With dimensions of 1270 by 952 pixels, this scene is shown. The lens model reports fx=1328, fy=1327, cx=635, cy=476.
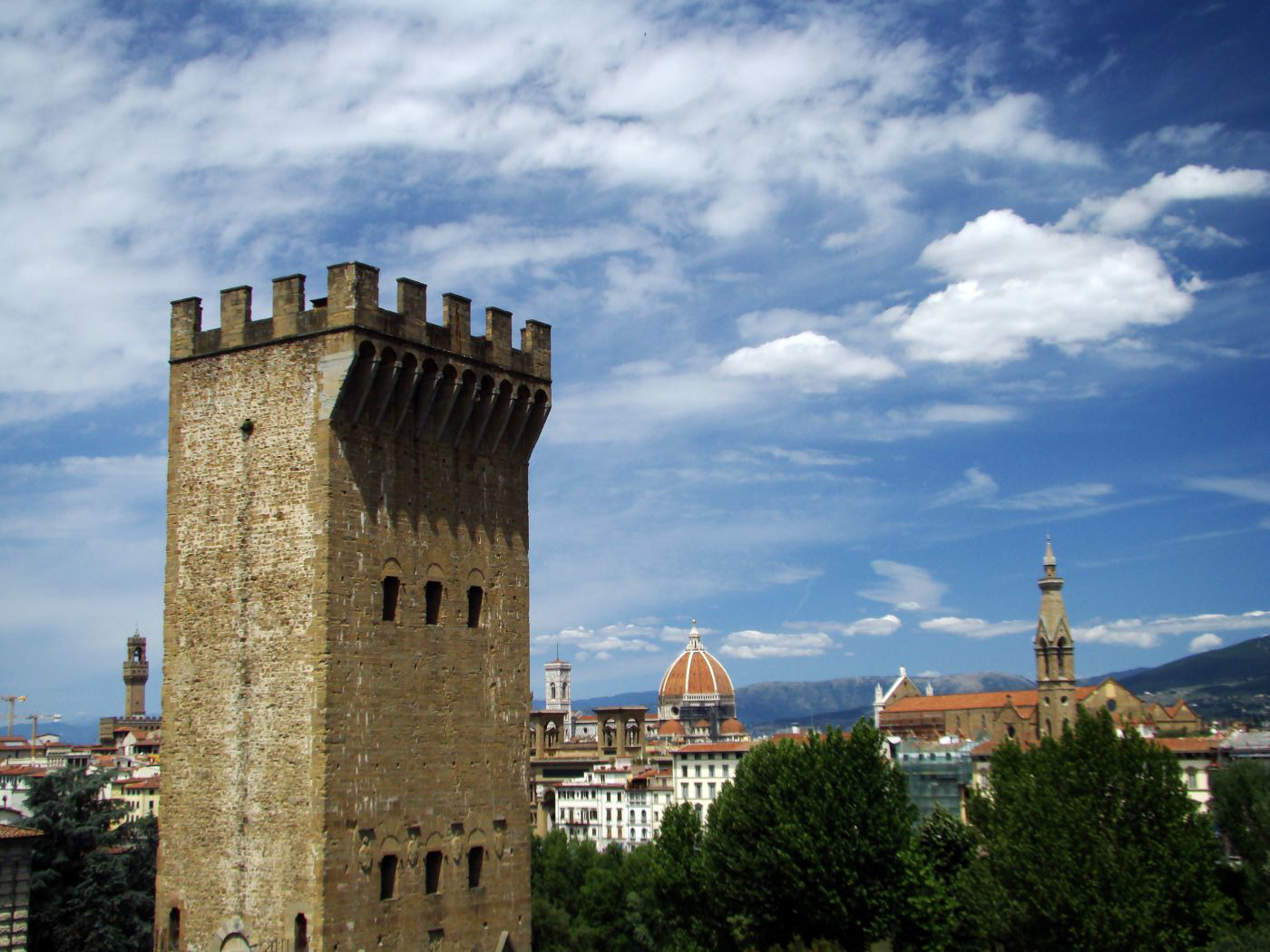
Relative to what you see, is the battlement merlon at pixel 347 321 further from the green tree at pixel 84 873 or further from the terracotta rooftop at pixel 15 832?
the green tree at pixel 84 873

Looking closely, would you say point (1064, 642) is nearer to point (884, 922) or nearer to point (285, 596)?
point (884, 922)

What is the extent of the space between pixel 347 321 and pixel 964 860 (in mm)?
31310

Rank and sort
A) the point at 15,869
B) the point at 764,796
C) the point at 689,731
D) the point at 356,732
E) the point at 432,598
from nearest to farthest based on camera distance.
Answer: the point at 356,732 < the point at 432,598 < the point at 15,869 < the point at 764,796 < the point at 689,731

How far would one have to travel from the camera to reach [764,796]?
46125mm

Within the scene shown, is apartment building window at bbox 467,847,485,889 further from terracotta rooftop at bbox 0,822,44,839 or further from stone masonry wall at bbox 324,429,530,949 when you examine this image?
terracotta rooftop at bbox 0,822,44,839

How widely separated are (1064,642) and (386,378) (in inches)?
3322

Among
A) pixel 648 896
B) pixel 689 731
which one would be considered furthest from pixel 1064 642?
pixel 689 731

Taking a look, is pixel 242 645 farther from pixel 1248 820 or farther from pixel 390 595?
pixel 1248 820

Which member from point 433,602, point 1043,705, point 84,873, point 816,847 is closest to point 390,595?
point 433,602

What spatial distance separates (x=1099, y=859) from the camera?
37.8 metres

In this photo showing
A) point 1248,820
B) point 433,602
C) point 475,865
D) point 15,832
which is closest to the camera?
point 433,602

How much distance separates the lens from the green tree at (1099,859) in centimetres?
3728

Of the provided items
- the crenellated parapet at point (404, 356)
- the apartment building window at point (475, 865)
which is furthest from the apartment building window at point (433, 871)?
the crenellated parapet at point (404, 356)

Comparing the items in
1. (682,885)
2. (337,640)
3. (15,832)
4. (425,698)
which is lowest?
(682,885)
